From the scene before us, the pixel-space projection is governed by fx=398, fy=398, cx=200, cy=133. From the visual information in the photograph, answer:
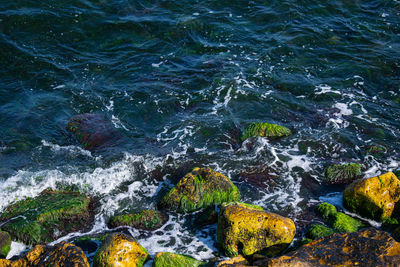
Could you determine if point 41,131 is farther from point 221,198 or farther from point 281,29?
point 281,29

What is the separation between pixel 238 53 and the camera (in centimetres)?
1411

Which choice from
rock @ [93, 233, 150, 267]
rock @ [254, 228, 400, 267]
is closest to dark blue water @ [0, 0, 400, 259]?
rock @ [93, 233, 150, 267]

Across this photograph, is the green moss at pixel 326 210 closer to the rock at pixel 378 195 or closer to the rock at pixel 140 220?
the rock at pixel 378 195

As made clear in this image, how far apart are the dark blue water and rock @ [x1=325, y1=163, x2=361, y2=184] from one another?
254 mm

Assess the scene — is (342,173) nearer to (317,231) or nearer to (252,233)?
(317,231)

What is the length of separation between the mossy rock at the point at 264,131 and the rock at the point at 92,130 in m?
3.50

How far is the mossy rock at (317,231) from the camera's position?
7766 mm

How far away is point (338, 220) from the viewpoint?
8086 mm

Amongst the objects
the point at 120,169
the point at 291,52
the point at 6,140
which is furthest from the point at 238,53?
the point at 6,140

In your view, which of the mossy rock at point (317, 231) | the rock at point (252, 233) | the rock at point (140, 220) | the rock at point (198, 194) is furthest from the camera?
the rock at point (198, 194)

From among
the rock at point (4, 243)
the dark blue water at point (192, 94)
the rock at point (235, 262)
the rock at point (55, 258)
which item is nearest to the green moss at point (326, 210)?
the dark blue water at point (192, 94)

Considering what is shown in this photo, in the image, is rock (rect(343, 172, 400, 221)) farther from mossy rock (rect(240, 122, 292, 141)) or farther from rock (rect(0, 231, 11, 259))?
rock (rect(0, 231, 11, 259))

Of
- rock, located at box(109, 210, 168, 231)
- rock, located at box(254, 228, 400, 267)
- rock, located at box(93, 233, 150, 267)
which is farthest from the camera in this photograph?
rock, located at box(109, 210, 168, 231)

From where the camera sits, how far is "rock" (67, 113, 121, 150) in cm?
1060
